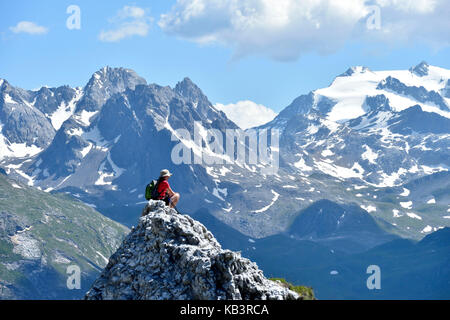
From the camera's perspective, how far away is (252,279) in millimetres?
38406

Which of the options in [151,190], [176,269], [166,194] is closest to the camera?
[176,269]

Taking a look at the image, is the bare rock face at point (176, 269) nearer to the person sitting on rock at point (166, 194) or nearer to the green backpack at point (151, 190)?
the person sitting on rock at point (166, 194)

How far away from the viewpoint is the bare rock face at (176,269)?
124ft

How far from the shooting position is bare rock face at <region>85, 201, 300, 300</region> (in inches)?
1491

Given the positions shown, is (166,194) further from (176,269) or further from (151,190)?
(176,269)

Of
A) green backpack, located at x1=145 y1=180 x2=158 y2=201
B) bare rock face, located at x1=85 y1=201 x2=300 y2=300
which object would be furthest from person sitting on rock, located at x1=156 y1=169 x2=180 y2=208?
bare rock face, located at x1=85 y1=201 x2=300 y2=300

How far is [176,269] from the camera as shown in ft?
132

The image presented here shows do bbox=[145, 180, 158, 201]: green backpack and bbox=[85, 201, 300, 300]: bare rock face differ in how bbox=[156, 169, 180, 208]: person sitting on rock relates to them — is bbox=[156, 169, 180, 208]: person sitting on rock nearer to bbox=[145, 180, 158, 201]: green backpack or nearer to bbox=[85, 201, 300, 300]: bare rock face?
bbox=[145, 180, 158, 201]: green backpack

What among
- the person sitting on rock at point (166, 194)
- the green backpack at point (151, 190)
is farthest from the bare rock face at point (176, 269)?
the green backpack at point (151, 190)

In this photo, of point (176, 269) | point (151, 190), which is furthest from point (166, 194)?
point (176, 269)

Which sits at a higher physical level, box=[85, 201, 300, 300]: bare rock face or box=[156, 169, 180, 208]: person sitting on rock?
box=[156, 169, 180, 208]: person sitting on rock
